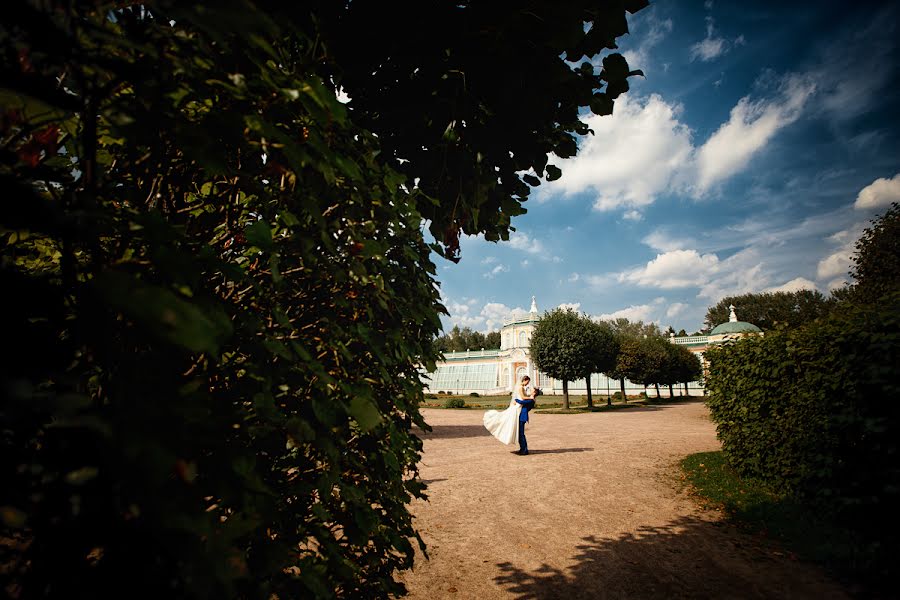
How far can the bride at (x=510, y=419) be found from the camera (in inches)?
416

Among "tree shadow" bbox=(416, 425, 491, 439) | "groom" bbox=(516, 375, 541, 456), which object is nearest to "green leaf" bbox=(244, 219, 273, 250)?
"groom" bbox=(516, 375, 541, 456)

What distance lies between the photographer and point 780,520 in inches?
206

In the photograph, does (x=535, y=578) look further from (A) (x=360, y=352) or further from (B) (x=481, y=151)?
(B) (x=481, y=151)

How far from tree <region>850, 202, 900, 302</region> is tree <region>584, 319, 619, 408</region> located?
1267 cm

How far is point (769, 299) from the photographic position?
67.0 m

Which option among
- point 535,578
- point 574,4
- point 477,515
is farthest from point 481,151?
point 477,515

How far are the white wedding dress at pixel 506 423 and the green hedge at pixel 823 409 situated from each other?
4.59 m

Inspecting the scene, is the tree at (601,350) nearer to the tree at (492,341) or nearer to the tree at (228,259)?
the tree at (228,259)

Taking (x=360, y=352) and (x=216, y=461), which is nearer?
(x=216, y=461)

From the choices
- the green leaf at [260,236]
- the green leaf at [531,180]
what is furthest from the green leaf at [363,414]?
the green leaf at [531,180]

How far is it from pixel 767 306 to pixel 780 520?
3074 inches

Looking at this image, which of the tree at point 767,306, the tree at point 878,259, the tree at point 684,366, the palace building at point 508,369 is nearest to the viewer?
the tree at point 878,259

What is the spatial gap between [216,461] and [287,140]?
0.75m

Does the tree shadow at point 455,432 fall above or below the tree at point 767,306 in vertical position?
below
